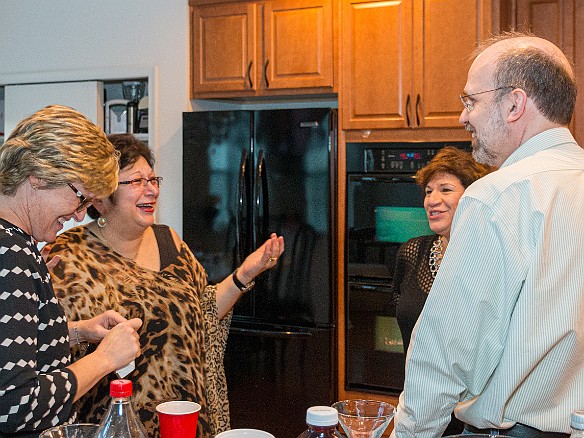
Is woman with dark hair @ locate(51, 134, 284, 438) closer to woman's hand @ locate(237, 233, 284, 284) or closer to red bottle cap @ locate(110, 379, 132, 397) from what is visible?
woman's hand @ locate(237, 233, 284, 284)

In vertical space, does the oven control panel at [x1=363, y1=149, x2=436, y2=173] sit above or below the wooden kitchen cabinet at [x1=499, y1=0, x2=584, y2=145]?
below

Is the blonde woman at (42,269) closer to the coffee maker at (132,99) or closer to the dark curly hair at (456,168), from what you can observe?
the dark curly hair at (456,168)

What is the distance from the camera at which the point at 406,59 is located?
12.0 feet

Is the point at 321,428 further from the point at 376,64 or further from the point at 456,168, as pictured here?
the point at 376,64

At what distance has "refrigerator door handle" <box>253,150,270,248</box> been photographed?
153 inches

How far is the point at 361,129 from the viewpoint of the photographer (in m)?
3.76

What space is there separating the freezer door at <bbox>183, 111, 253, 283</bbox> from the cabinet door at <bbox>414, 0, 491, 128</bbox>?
906 millimetres

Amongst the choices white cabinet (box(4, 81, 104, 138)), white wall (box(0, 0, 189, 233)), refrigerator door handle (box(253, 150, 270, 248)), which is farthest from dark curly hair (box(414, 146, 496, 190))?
white cabinet (box(4, 81, 104, 138))

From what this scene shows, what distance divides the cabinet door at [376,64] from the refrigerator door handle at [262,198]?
47 cm

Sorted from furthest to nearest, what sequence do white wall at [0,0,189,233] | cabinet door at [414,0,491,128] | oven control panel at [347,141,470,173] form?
white wall at [0,0,189,233] < oven control panel at [347,141,470,173] < cabinet door at [414,0,491,128]

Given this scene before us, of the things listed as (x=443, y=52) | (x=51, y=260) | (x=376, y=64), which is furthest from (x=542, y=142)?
(x=376, y=64)

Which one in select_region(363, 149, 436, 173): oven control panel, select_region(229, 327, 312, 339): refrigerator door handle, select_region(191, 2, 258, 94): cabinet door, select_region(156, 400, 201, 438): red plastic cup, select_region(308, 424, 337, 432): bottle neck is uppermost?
select_region(191, 2, 258, 94): cabinet door

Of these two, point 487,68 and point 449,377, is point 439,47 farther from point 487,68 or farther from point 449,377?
point 449,377

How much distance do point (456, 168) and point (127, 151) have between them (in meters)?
1.19
